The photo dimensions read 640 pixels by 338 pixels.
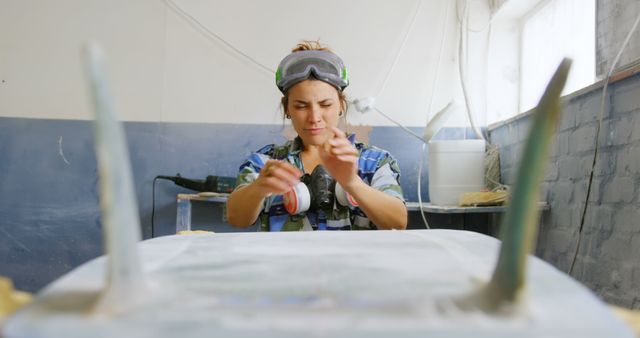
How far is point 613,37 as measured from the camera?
162 centimetres

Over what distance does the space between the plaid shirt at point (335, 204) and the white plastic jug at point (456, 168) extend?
3.01 ft

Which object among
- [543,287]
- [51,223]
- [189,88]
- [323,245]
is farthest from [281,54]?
[543,287]

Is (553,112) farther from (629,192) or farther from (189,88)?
(189,88)

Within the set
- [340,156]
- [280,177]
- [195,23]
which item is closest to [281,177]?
[280,177]

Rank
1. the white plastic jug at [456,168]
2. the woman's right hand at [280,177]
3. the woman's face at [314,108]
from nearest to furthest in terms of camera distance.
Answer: the woman's right hand at [280,177] < the woman's face at [314,108] < the white plastic jug at [456,168]

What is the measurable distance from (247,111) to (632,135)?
181 centimetres

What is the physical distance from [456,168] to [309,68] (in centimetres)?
122

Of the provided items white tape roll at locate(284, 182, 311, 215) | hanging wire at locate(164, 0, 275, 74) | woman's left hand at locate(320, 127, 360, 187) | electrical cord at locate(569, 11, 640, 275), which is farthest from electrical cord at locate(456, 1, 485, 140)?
woman's left hand at locate(320, 127, 360, 187)

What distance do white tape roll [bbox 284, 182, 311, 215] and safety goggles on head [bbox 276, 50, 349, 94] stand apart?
29 centimetres

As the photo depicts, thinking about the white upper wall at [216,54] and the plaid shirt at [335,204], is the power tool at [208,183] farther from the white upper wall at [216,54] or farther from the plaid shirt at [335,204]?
the plaid shirt at [335,204]

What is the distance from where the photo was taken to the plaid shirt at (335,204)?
54.6 inches

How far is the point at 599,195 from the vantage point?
1.62m

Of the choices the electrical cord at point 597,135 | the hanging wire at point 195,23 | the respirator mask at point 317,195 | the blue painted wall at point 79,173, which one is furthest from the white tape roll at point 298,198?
the hanging wire at point 195,23

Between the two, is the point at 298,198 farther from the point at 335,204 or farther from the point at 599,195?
the point at 599,195
